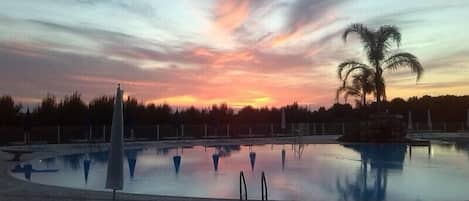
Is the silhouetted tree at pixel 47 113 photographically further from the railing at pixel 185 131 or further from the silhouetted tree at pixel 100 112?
the railing at pixel 185 131

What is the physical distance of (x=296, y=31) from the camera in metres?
24.6

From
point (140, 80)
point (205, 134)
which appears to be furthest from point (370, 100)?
point (140, 80)

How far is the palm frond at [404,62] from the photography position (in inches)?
1193

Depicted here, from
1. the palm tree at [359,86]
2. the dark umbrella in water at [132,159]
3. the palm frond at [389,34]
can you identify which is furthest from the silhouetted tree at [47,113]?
the palm frond at [389,34]

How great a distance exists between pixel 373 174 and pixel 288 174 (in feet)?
7.84

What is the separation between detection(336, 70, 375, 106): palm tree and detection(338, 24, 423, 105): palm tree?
221 mm

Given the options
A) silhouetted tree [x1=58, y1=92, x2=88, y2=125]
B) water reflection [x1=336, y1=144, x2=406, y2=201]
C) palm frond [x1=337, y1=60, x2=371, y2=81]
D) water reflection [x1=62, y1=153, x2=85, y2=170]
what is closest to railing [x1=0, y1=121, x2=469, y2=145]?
silhouetted tree [x1=58, y1=92, x2=88, y2=125]

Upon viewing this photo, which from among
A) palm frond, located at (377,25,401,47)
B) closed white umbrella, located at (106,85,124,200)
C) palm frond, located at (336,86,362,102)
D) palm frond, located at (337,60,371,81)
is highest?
palm frond, located at (377,25,401,47)

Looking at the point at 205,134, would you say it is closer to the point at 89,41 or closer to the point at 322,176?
the point at 89,41

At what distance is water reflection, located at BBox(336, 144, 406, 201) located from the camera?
11891 mm

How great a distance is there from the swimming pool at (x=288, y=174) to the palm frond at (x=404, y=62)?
306 inches

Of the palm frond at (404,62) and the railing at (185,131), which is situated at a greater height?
the palm frond at (404,62)

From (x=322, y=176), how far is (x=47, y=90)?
71.6 feet

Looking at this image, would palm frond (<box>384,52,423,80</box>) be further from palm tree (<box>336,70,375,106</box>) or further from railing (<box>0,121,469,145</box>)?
railing (<box>0,121,469,145</box>)
